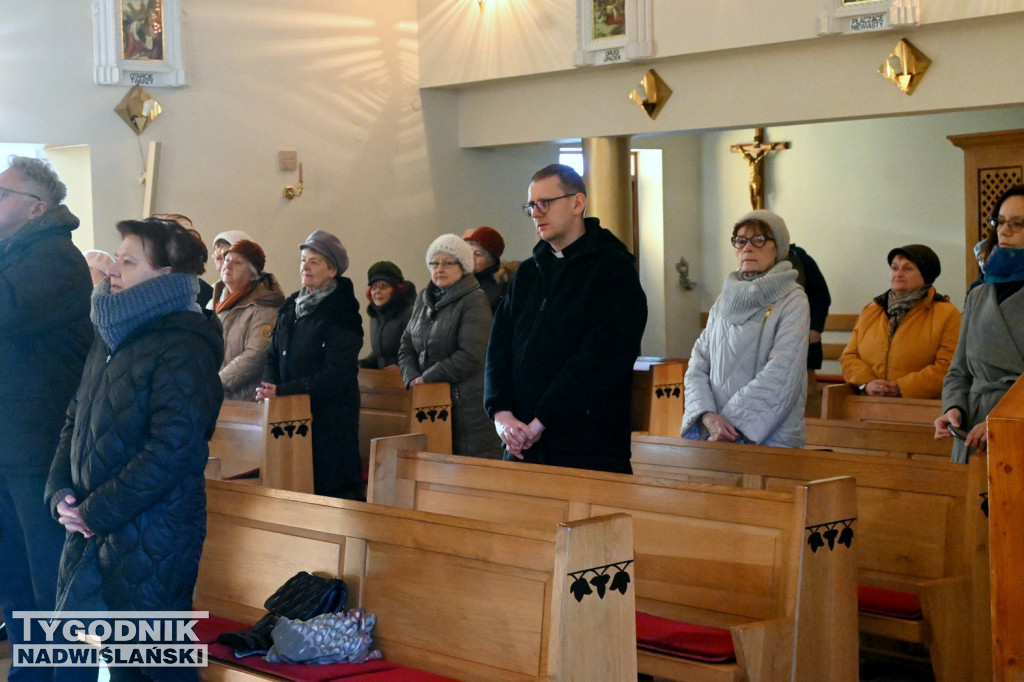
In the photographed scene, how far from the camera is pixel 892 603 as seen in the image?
331cm

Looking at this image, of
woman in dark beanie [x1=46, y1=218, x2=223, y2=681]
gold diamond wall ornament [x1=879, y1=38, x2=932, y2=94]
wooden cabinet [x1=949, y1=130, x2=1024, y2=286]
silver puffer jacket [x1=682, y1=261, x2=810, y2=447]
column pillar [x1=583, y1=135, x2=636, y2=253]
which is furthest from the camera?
column pillar [x1=583, y1=135, x2=636, y2=253]

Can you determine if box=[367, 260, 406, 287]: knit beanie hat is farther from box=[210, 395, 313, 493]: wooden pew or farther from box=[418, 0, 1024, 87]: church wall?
box=[418, 0, 1024, 87]: church wall

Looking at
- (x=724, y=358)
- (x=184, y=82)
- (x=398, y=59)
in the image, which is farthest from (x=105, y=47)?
(x=724, y=358)

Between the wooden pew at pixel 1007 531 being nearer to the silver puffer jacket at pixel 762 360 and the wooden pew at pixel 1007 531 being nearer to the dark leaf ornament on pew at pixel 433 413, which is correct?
the silver puffer jacket at pixel 762 360

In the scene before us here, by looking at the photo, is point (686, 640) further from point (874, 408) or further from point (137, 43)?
point (137, 43)

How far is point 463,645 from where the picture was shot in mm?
2693

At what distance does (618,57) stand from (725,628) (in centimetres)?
590

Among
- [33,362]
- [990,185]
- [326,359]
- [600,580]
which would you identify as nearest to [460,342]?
[326,359]

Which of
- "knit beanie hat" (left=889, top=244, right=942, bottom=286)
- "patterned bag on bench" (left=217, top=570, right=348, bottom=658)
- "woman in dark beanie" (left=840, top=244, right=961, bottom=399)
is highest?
"knit beanie hat" (left=889, top=244, right=942, bottom=286)

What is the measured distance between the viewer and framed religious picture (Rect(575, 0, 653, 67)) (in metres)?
8.07

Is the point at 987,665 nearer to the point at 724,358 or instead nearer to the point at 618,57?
the point at 724,358

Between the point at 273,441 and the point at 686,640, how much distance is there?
225 cm

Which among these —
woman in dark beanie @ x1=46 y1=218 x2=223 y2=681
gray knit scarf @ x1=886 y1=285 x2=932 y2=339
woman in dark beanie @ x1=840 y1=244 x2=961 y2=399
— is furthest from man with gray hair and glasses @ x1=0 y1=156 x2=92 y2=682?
gray knit scarf @ x1=886 y1=285 x2=932 y2=339

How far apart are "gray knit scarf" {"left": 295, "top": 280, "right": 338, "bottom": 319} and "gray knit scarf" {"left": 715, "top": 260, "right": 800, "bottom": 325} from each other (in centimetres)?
172
